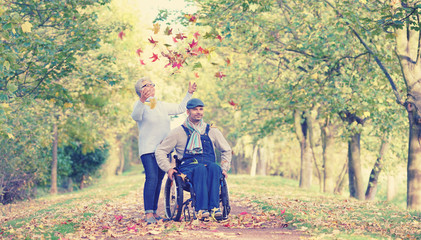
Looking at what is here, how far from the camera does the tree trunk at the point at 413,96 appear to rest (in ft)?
41.7

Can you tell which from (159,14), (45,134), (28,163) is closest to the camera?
(159,14)

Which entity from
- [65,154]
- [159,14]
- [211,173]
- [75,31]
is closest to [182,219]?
[211,173]

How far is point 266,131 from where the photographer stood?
2520 centimetres

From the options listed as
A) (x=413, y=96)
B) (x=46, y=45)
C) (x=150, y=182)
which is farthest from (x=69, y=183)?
(x=150, y=182)

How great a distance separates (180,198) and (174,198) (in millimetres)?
294

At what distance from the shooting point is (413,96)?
12.7 metres

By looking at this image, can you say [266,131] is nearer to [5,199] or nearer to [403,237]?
[5,199]

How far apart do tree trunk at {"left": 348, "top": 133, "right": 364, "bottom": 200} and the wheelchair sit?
13.5 metres

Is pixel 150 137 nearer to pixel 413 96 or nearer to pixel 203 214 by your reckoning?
pixel 203 214

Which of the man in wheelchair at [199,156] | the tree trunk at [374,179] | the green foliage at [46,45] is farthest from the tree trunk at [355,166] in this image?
the man in wheelchair at [199,156]

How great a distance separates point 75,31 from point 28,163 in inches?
281

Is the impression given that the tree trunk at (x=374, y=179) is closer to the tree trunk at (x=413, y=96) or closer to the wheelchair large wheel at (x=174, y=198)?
the tree trunk at (x=413, y=96)

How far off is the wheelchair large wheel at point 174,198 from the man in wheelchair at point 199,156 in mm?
124

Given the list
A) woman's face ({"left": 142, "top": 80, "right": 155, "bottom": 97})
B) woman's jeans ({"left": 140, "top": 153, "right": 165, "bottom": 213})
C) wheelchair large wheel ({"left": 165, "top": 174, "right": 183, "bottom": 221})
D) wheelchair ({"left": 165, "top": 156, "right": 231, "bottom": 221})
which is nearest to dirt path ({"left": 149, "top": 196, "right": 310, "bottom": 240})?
wheelchair ({"left": 165, "top": 156, "right": 231, "bottom": 221})
